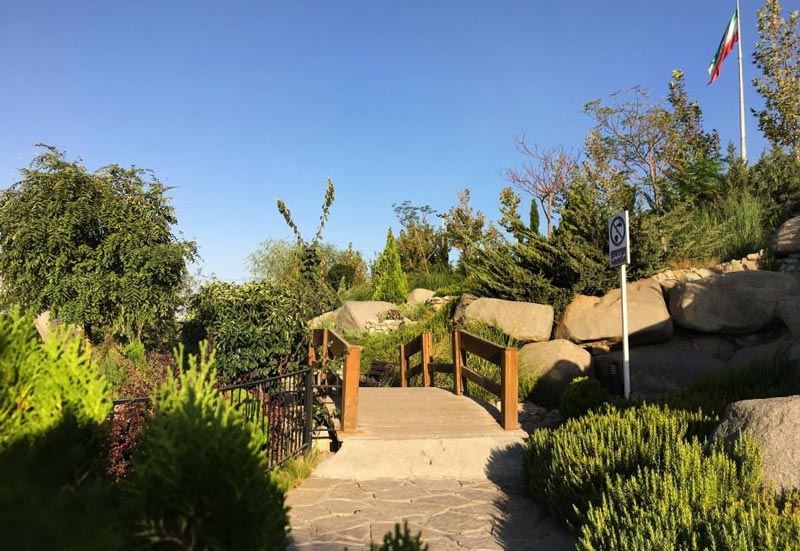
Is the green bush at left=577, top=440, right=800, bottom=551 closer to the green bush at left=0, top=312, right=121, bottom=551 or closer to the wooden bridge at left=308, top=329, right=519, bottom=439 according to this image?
the green bush at left=0, top=312, right=121, bottom=551

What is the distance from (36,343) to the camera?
290 cm

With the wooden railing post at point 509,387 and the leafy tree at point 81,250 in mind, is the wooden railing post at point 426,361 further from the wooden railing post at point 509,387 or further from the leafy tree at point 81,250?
the leafy tree at point 81,250

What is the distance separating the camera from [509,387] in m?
6.92

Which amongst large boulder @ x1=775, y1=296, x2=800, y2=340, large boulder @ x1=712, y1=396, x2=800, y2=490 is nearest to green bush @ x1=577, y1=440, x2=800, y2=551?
large boulder @ x1=712, y1=396, x2=800, y2=490

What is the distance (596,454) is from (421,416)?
10.5 ft

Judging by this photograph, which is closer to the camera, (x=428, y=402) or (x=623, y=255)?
(x=623, y=255)

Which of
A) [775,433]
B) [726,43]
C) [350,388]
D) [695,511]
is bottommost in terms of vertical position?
[695,511]

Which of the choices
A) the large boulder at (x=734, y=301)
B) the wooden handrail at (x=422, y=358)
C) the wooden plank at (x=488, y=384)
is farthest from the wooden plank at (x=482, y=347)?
the large boulder at (x=734, y=301)

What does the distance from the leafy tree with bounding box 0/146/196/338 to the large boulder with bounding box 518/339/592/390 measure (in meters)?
7.44

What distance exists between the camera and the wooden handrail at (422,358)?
9609 mm

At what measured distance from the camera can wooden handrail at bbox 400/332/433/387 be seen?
961 cm

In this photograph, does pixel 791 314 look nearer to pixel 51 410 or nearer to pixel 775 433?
pixel 775 433

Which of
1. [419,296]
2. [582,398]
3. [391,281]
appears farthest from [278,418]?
[391,281]

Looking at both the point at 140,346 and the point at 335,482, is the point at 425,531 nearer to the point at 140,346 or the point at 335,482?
the point at 335,482
